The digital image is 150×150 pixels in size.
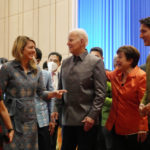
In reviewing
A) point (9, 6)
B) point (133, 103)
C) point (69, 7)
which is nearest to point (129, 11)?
point (69, 7)

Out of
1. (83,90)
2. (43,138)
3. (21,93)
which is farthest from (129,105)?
(43,138)

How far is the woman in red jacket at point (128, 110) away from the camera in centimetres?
316

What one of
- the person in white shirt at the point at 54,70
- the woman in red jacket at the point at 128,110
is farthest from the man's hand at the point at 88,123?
the person in white shirt at the point at 54,70

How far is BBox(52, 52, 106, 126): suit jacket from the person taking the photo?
10.4ft

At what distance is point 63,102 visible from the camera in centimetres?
338

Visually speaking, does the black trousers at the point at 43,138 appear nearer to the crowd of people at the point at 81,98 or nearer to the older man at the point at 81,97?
the crowd of people at the point at 81,98

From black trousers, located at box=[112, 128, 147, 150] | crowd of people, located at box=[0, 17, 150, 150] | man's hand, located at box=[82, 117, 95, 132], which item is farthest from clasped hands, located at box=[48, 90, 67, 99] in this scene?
black trousers, located at box=[112, 128, 147, 150]

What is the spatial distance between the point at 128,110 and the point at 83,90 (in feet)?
1.77

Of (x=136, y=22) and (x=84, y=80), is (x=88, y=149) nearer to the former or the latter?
(x=84, y=80)

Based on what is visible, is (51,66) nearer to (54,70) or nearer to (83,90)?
(54,70)

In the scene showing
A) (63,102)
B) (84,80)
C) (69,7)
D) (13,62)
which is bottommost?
(63,102)

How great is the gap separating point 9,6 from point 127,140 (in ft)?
26.8

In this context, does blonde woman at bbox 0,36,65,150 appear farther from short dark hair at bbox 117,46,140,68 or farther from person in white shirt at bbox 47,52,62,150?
person in white shirt at bbox 47,52,62,150

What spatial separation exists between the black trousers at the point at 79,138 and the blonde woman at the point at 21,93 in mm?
366
